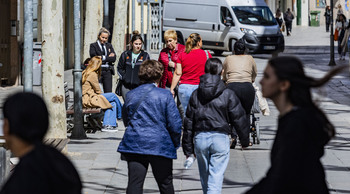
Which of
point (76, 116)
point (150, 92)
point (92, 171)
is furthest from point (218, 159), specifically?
point (76, 116)

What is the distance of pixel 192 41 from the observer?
11.3 metres

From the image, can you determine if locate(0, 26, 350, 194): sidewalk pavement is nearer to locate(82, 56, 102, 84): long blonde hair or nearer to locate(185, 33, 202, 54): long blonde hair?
locate(82, 56, 102, 84): long blonde hair

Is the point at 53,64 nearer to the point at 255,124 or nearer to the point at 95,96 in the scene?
the point at 95,96

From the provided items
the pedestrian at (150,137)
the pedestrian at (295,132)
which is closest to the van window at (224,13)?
Answer: the pedestrian at (150,137)

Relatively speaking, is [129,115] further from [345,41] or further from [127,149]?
[345,41]

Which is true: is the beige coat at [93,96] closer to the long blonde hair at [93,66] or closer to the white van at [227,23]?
the long blonde hair at [93,66]

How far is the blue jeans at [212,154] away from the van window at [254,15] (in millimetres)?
24116

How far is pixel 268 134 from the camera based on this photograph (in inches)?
513

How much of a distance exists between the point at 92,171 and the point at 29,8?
6.53ft

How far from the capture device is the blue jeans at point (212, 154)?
7.00 meters

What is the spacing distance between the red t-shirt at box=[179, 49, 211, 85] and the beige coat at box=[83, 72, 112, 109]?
2203 mm

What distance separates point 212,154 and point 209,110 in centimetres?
37

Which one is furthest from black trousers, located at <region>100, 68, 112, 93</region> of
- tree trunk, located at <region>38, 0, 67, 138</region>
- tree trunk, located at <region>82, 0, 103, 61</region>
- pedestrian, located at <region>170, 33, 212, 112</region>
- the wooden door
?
the wooden door

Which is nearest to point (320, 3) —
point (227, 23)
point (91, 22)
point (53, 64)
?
point (227, 23)
